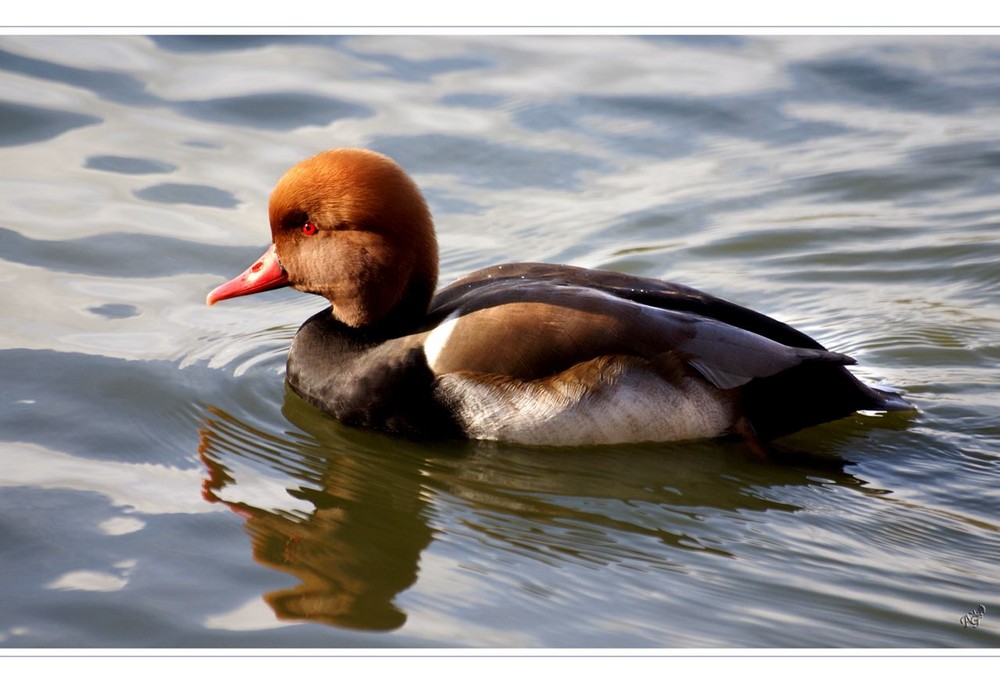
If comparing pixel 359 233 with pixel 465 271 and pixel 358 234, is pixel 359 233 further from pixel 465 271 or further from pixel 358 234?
pixel 465 271

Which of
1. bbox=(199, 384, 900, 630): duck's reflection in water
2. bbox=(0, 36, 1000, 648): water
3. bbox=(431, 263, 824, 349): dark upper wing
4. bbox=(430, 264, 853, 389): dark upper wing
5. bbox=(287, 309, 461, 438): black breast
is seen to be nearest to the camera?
bbox=(0, 36, 1000, 648): water

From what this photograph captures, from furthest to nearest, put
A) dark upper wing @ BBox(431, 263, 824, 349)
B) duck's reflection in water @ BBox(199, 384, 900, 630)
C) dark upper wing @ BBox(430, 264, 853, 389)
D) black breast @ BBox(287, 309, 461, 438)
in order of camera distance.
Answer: dark upper wing @ BBox(431, 263, 824, 349), black breast @ BBox(287, 309, 461, 438), dark upper wing @ BBox(430, 264, 853, 389), duck's reflection in water @ BBox(199, 384, 900, 630)

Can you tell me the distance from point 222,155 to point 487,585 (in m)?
5.46

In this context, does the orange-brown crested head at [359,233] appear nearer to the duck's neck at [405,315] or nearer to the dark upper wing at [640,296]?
the duck's neck at [405,315]

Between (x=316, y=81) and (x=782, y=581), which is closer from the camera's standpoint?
(x=782, y=581)

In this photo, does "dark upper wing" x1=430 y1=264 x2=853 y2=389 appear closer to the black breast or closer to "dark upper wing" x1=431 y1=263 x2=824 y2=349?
"dark upper wing" x1=431 y1=263 x2=824 y2=349

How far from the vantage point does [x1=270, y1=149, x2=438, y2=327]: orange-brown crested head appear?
577 cm

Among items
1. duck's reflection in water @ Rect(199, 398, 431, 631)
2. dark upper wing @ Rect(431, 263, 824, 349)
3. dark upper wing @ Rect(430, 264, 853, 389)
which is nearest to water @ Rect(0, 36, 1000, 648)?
duck's reflection in water @ Rect(199, 398, 431, 631)

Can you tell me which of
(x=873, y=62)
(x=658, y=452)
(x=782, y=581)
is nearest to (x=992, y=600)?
(x=782, y=581)

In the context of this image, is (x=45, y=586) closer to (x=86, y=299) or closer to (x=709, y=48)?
(x=86, y=299)

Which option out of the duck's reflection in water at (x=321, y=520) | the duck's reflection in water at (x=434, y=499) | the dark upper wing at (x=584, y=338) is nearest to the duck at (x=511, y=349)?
the dark upper wing at (x=584, y=338)

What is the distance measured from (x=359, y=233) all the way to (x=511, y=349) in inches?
36.0

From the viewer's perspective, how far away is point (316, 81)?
34.0 feet

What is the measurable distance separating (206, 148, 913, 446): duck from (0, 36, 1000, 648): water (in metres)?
0.16
